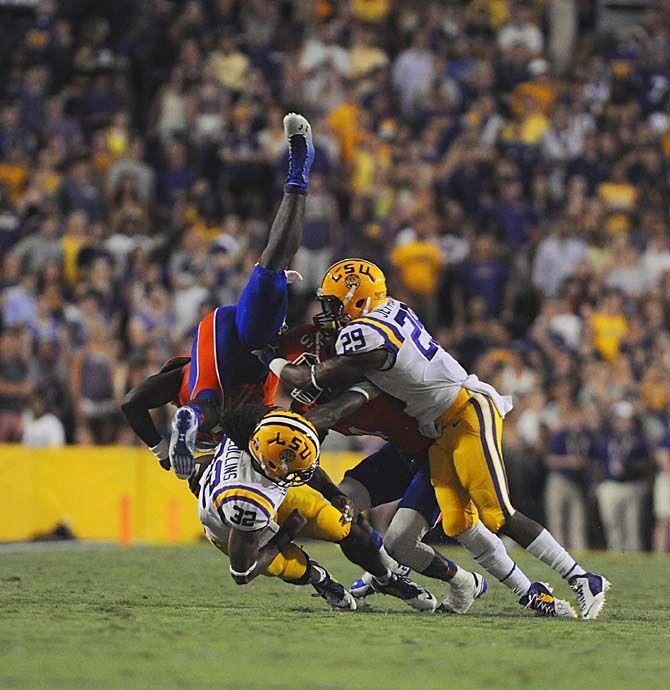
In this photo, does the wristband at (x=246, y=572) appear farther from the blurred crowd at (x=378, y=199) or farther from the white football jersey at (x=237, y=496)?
the blurred crowd at (x=378, y=199)

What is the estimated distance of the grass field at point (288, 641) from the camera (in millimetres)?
5633

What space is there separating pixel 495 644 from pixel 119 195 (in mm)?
11144

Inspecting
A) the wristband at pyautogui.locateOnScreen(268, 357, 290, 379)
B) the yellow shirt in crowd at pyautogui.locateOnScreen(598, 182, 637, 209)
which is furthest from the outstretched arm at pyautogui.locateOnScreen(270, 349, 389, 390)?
the yellow shirt in crowd at pyautogui.locateOnScreen(598, 182, 637, 209)

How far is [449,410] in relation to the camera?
845 cm

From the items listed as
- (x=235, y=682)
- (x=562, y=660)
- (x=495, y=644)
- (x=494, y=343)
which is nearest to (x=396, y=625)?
(x=495, y=644)

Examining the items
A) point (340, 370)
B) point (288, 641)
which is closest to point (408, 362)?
point (340, 370)

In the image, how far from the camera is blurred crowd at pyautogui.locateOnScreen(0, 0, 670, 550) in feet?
51.1

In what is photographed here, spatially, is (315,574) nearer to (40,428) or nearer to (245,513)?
(245,513)

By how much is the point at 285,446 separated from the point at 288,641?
4.23ft

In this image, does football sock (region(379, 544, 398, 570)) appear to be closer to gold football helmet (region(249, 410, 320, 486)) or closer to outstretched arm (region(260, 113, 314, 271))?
gold football helmet (region(249, 410, 320, 486))

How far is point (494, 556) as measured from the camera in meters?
8.38

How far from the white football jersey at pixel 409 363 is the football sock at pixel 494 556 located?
576 mm

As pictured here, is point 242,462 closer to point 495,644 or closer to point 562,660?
point 495,644

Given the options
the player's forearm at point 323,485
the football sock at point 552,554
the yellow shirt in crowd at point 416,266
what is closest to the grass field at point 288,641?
the football sock at point 552,554
